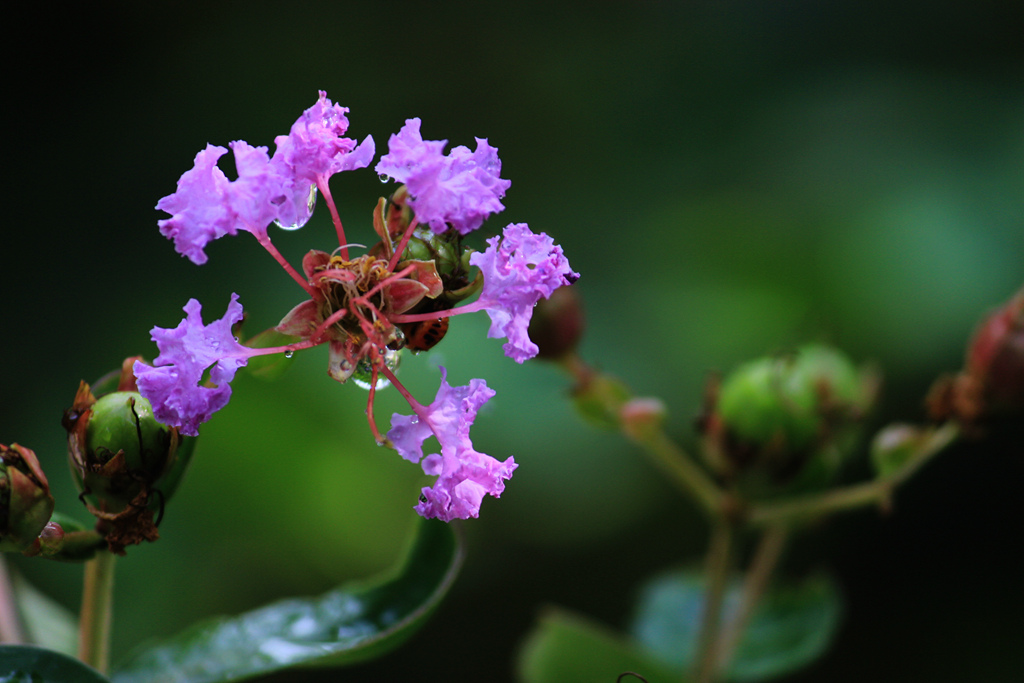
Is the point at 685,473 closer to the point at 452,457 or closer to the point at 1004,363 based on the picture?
the point at 1004,363

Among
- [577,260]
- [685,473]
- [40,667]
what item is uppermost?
[577,260]

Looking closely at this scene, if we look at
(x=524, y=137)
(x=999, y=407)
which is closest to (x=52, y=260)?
(x=524, y=137)

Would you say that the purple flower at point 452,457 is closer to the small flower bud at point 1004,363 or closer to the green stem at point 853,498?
the green stem at point 853,498

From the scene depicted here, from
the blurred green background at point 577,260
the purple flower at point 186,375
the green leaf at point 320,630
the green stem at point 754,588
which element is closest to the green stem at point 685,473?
the green stem at point 754,588

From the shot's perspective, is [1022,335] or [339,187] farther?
[339,187]

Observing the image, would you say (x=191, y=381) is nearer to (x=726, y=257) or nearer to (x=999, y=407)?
(x=999, y=407)

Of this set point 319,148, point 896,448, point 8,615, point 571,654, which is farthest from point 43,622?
point 896,448
